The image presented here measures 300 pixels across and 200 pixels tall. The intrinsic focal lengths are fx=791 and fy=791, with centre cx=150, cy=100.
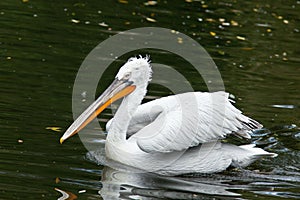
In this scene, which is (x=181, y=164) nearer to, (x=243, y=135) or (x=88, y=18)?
(x=243, y=135)

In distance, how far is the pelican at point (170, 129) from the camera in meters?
6.00

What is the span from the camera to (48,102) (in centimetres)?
726

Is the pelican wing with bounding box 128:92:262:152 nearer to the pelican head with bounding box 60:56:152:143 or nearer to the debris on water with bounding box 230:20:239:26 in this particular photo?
the pelican head with bounding box 60:56:152:143

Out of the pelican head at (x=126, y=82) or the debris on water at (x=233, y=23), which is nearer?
the pelican head at (x=126, y=82)

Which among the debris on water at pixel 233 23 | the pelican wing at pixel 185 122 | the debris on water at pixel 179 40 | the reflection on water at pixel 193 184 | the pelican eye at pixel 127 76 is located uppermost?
the pelican eye at pixel 127 76

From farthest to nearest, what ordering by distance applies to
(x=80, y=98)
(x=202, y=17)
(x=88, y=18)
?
(x=202, y=17) < (x=88, y=18) < (x=80, y=98)

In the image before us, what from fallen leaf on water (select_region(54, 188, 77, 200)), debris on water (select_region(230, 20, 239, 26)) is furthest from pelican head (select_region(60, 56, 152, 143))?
debris on water (select_region(230, 20, 239, 26))

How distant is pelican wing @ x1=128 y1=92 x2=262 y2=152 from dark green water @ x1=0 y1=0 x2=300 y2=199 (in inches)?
11.3

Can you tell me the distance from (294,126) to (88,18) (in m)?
4.27

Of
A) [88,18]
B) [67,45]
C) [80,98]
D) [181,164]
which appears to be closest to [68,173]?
[181,164]

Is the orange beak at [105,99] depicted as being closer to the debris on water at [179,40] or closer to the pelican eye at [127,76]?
the pelican eye at [127,76]

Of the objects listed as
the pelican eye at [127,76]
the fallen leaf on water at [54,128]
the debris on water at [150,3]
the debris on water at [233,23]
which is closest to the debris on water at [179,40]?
the debris on water at [233,23]

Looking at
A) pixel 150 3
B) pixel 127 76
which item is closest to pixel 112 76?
pixel 127 76

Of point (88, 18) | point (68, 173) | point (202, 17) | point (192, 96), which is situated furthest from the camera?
point (202, 17)
